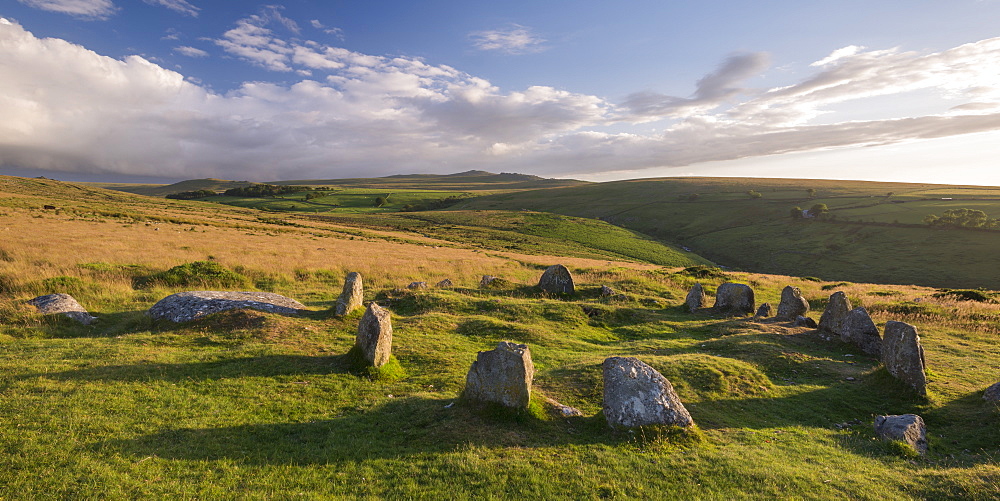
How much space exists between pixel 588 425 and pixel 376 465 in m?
5.41

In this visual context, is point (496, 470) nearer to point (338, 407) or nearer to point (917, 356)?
point (338, 407)

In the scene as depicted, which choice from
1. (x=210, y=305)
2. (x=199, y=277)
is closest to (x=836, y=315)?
(x=210, y=305)

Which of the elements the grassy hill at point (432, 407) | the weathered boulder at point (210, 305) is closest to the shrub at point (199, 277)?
the grassy hill at point (432, 407)

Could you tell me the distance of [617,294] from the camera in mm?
29828

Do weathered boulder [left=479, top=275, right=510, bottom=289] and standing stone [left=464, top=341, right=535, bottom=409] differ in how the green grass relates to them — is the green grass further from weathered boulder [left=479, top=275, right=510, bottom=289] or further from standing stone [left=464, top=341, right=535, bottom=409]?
standing stone [left=464, top=341, right=535, bottom=409]

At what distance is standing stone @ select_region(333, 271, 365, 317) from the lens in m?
19.4

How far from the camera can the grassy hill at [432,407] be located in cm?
842

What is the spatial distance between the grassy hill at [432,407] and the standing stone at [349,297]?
0.53 metres

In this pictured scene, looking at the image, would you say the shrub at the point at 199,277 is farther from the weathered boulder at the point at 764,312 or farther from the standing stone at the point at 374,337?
the weathered boulder at the point at 764,312

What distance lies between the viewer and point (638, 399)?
11086mm

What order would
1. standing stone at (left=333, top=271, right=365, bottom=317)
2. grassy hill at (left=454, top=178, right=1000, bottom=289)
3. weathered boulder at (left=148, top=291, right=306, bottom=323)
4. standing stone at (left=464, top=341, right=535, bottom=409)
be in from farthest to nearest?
grassy hill at (left=454, top=178, right=1000, bottom=289), standing stone at (left=333, top=271, right=365, bottom=317), weathered boulder at (left=148, top=291, right=306, bottom=323), standing stone at (left=464, top=341, right=535, bottom=409)

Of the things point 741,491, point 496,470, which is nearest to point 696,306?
point 741,491

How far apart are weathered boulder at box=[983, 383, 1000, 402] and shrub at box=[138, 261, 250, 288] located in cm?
3274

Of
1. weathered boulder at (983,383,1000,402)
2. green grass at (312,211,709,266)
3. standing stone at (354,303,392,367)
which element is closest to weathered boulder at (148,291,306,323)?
standing stone at (354,303,392,367)
